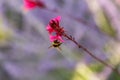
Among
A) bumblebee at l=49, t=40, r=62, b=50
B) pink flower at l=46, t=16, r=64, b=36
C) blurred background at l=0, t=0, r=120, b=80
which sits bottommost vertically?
bumblebee at l=49, t=40, r=62, b=50

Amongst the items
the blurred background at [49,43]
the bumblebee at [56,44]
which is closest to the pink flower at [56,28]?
the bumblebee at [56,44]

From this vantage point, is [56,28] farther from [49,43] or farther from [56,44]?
[49,43]

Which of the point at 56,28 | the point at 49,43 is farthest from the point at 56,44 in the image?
the point at 49,43

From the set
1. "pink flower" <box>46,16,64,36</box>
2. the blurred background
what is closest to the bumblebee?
"pink flower" <box>46,16,64,36</box>

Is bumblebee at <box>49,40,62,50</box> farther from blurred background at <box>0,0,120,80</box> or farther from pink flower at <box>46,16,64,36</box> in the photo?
blurred background at <box>0,0,120,80</box>

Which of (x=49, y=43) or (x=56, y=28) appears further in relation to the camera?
(x=49, y=43)

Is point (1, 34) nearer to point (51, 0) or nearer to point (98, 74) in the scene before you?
point (51, 0)

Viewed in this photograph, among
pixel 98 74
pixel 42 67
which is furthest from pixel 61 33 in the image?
pixel 42 67

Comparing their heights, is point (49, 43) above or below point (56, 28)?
above

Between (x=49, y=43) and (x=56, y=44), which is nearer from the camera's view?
(x=56, y=44)
